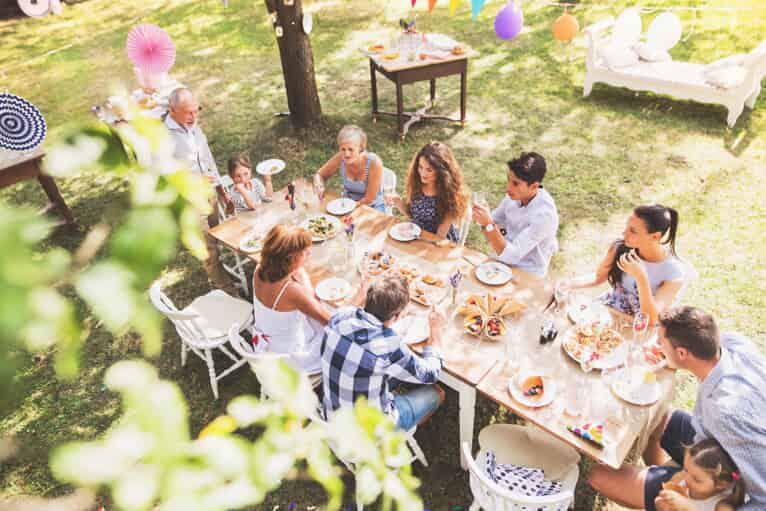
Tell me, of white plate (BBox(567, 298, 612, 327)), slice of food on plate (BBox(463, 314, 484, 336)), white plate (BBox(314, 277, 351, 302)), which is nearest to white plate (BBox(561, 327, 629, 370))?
white plate (BBox(567, 298, 612, 327))

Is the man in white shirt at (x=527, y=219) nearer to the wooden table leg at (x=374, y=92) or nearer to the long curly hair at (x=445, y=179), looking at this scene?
the long curly hair at (x=445, y=179)

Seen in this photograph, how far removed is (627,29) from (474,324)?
5.34 m

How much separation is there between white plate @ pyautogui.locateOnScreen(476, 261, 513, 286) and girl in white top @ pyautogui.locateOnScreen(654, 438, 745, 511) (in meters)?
1.30

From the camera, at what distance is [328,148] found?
660 centimetres

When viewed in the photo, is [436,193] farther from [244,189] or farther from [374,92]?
[374,92]

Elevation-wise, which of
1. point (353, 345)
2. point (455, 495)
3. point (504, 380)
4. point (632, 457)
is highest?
point (353, 345)

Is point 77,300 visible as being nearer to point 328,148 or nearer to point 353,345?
point 353,345

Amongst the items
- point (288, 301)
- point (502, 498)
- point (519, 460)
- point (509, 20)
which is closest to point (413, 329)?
point (288, 301)

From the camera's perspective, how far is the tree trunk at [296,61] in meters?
6.14

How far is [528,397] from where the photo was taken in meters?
2.49

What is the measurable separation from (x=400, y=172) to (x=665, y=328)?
3970 mm

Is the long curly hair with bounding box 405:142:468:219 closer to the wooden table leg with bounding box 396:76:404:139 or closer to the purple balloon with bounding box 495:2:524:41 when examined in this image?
the purple balloon with bounding box 495:2:524:41

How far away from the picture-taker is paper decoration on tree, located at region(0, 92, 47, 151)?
397cm

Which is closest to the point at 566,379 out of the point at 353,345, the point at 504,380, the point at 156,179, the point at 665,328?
the point at 504,380
